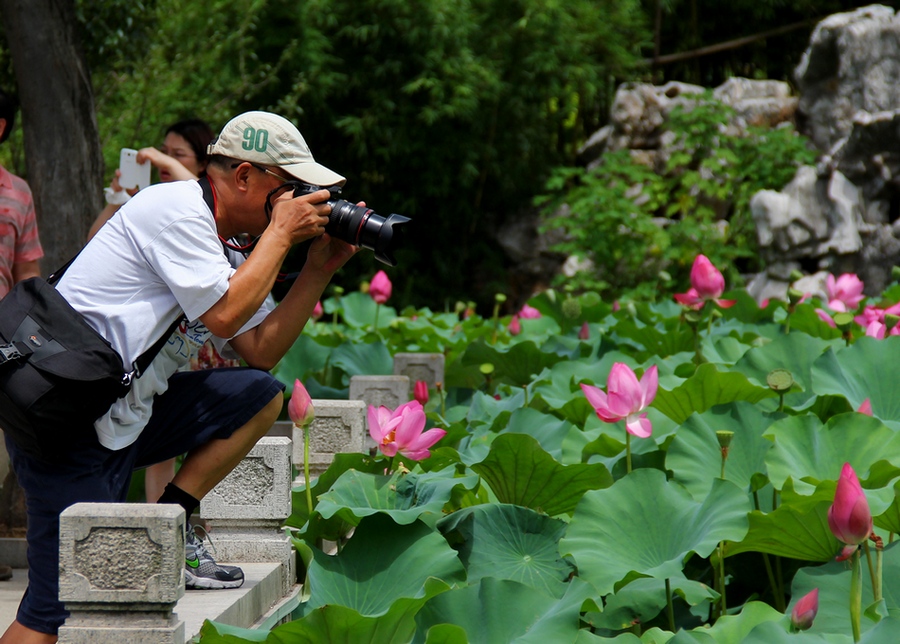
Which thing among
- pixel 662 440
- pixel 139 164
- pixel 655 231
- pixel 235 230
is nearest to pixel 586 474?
pixel 662 440

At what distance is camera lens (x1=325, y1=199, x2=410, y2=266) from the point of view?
6.29ft

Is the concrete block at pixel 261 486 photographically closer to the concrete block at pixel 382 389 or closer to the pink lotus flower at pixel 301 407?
the pink lotus flower at pixel 301 407

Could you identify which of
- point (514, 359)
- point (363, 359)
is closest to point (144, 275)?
point (514, 359)

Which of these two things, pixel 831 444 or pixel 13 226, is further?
pixel 13 226

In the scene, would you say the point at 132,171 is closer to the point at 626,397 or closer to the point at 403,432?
the point at 403,432

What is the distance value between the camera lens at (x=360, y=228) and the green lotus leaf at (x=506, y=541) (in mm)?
544

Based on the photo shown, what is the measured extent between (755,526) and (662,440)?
581 mm

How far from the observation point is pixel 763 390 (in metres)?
2.53

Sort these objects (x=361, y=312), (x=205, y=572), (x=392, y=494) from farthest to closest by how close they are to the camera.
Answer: (x=361, y=312)
(x=392, y=494)
(x=205, y=572)

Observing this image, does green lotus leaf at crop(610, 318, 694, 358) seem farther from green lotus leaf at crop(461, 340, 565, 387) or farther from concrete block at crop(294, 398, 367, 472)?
concrete block at crop(294, 398, 367, 472)

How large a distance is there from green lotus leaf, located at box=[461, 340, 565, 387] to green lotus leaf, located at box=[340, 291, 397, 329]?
186 cm

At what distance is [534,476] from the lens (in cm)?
218

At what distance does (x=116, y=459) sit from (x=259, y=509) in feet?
1.49

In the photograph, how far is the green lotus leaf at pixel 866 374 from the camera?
2.60m
